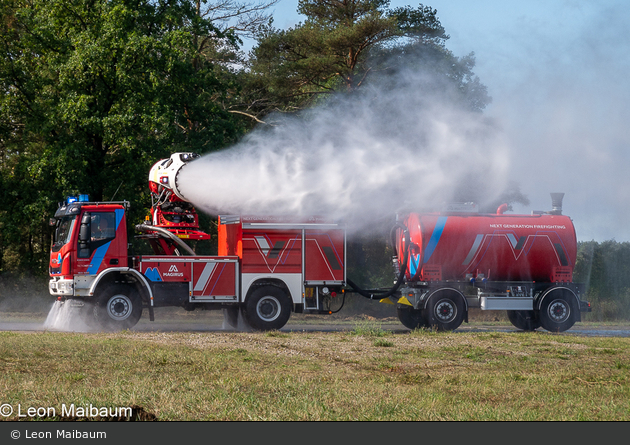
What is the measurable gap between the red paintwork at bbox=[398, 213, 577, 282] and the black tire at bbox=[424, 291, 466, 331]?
578 millimetres

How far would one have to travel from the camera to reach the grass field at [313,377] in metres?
7.33

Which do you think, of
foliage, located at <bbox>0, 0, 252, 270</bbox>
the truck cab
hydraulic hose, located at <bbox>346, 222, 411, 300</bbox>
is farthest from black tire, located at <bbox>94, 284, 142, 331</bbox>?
foliage, located at <bbox>0, 0, 252, 270</bbox>

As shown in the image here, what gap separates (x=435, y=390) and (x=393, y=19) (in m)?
23.6

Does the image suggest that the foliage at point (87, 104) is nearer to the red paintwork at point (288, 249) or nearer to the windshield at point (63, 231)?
the windshield at point (63, 231)

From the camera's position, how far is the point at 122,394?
7855mm

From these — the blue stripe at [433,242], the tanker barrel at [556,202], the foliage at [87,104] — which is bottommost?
the blue stripe at [433,242]

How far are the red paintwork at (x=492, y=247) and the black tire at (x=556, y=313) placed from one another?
0.55 meters

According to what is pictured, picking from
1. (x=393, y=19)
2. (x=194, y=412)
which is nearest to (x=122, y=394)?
(x=194, y=412)

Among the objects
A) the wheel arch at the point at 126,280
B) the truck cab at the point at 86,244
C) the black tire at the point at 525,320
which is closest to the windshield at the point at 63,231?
the truck cab at the point at 86,244

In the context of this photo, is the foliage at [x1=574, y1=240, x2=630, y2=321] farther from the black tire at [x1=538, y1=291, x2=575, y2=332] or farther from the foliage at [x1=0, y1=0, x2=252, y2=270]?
the foliage at [x1=0, y1=0, x2=252, y2=270]

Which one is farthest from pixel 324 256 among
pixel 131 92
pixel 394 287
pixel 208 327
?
pixel 131 92

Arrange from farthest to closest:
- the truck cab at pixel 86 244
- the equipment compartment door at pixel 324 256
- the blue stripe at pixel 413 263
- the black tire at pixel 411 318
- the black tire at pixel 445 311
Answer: the black tire at pixel 411 318 → the blue stripe at pixel 413 263 → the black tire at pixel 445 311 → the equipment compartment door at pixel 324 256 → the truck cab at pixel 86 244

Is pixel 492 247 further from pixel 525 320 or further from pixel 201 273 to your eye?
pixel 201 273

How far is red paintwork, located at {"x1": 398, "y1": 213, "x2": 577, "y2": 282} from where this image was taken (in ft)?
60.0
